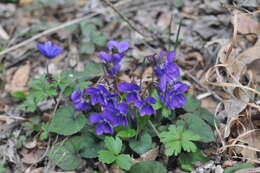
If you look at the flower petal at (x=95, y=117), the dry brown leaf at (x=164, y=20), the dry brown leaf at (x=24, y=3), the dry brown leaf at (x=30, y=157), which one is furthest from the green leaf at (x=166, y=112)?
the dry brown leaf at (x=24, y=3)

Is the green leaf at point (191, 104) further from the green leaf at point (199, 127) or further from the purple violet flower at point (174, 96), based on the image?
the purple violet flower at point (174, 96)

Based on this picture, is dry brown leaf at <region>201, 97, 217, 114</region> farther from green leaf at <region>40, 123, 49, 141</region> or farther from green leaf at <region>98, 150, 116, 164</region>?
green leaf at <region>40, 123, 49, 141</region>

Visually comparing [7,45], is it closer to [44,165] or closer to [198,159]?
[44,165]

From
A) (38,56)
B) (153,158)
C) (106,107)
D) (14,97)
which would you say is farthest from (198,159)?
(38,56)

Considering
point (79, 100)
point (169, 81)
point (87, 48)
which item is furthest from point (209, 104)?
point (87, 48)

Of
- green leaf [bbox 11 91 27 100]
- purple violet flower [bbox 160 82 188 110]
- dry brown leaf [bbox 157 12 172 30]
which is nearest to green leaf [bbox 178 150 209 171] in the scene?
purple violet flower [bbox 160 82 188 110]
